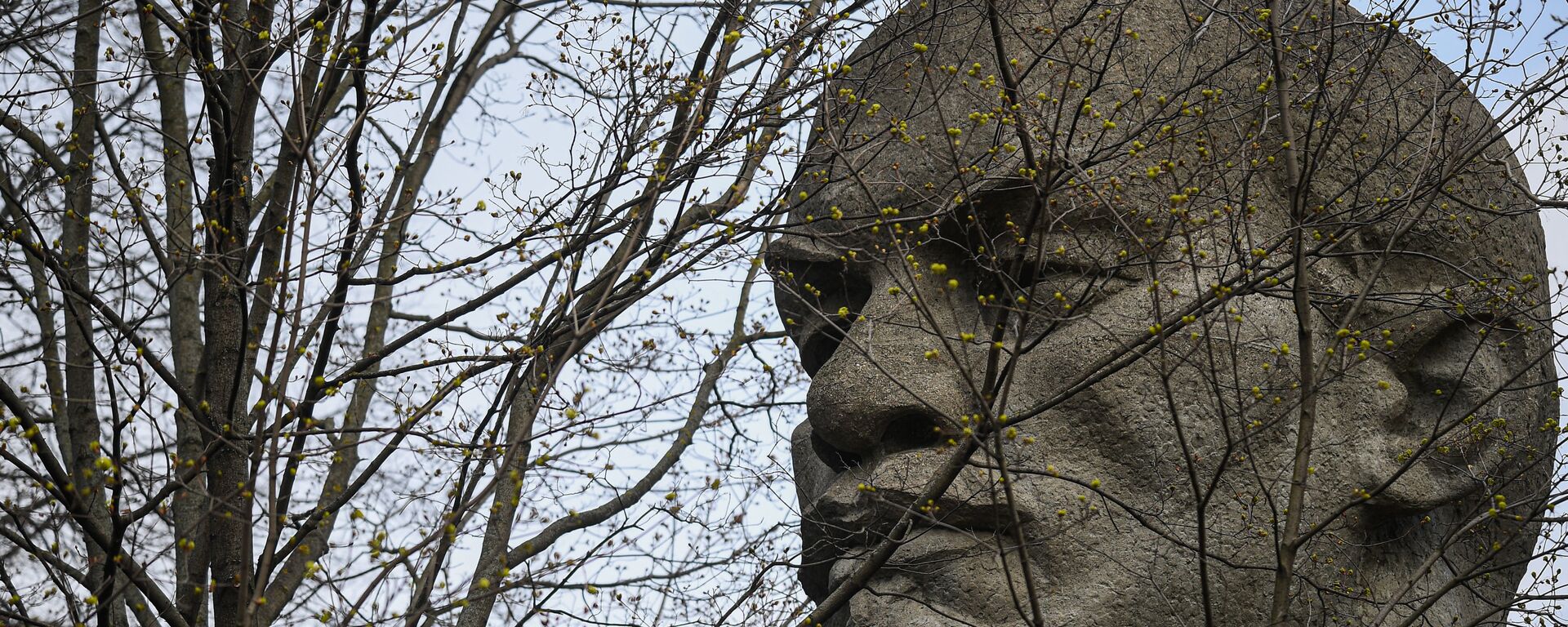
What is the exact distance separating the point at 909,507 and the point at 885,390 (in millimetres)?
501

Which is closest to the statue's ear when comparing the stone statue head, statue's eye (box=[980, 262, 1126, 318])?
the stone statue head

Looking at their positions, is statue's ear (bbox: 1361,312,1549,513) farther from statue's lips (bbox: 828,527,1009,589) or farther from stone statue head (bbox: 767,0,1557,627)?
Result: statue's lips (bbox: 828,527,1009,589)

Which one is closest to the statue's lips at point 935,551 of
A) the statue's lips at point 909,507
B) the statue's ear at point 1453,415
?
the statue's lips at point 909,507

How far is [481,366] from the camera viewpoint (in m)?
4.48

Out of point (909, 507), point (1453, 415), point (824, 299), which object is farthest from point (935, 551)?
point (1453, 415)

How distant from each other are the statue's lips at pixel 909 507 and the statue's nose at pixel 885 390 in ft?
0.38

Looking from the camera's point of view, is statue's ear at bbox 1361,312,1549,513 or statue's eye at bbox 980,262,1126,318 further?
statue's ear at bbox 1361,312,1549,513

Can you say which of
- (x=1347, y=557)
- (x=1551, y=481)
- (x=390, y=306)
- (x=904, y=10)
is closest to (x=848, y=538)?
(x=1347, y=557)

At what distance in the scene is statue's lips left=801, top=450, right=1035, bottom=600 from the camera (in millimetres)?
4211

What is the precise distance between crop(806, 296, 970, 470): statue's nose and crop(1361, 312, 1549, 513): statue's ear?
1.40 metres

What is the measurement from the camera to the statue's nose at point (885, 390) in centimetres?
436

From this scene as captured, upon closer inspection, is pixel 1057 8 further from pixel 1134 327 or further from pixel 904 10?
pixel 1134 327

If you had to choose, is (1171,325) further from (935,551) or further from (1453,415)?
(1453,415)

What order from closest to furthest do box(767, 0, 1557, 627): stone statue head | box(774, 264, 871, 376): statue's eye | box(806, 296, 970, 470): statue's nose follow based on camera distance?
box(767, 0, 1557, 627): stone statue head, box(806, 296, 970, 470): statue's nose, box(774, 264, 871, 376): statue's eye
